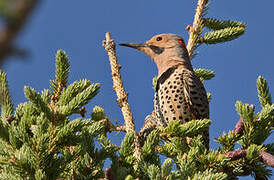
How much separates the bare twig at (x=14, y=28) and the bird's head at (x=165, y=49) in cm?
447

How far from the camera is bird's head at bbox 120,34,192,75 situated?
4.81 metres

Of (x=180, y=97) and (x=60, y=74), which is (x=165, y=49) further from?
(x=60, y=74)

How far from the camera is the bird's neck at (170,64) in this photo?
4668mm

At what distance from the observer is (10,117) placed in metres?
1.96

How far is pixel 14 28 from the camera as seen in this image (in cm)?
29

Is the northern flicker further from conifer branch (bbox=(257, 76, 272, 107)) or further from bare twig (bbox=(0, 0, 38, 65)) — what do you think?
bare twig (bbox=(0, 0, 38, 65))

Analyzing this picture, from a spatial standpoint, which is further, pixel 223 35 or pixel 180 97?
pixel 180 97

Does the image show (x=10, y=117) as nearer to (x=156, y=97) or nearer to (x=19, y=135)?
(x=19, y=135)

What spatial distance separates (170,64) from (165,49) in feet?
1.12

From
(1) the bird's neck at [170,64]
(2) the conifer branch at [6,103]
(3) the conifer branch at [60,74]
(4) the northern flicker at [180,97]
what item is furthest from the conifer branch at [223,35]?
(2) the conifer branch at [6,103]

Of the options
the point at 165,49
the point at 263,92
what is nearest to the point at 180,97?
the point at 165,49

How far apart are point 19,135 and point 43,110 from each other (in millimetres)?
187

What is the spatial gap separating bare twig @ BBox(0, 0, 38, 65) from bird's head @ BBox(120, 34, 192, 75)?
4.47 meters

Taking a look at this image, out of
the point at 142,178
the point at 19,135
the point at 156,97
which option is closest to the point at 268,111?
the point at 142,178
